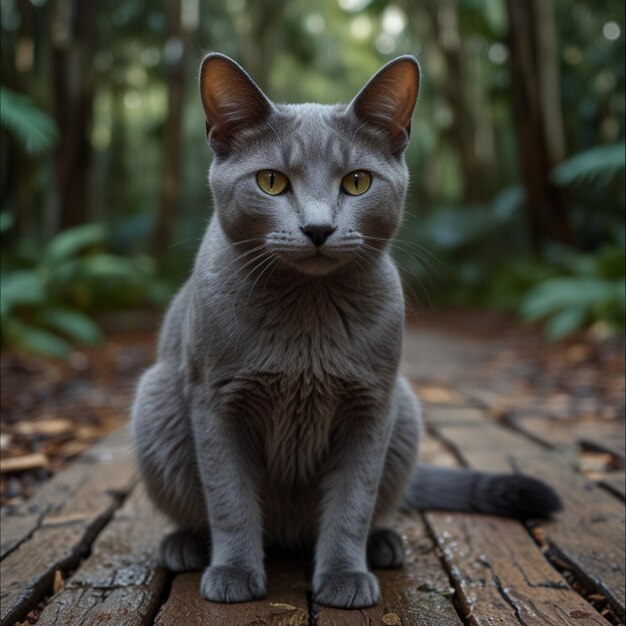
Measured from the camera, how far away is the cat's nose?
167 cm

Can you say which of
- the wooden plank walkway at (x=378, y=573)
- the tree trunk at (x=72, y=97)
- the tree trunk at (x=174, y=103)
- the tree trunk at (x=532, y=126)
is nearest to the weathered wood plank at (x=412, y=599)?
the wooden plank walkway at (x=378, y=573)

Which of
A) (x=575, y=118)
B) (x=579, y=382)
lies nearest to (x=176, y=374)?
(x=579, y=382)

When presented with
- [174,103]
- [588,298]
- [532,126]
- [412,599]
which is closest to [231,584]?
[412,599]

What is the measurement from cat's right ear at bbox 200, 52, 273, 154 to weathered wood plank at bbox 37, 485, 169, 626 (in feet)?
3.58

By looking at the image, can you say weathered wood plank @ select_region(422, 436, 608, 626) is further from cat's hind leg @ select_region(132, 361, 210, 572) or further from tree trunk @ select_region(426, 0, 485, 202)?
tree trunk @ select_region(426, 0, 485, 202)

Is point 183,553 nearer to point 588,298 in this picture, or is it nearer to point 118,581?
point 118,581

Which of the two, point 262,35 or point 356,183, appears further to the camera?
point 262,35

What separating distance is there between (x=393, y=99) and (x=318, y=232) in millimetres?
469

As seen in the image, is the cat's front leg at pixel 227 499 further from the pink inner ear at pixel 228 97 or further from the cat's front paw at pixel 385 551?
the pink inner ear at pixel 228 97

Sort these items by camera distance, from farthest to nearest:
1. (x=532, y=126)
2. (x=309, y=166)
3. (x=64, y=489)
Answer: (x=532, y=126) → (x=64, y=489) → (x=309, y=166)

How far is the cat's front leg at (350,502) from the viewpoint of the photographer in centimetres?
184

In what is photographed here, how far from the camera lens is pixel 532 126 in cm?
831

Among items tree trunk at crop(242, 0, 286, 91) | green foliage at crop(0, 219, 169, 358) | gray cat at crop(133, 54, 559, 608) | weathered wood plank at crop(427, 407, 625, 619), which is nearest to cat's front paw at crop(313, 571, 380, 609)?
gray cat at crop(133, 54, 559, 608)

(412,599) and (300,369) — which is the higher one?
(300,369)
